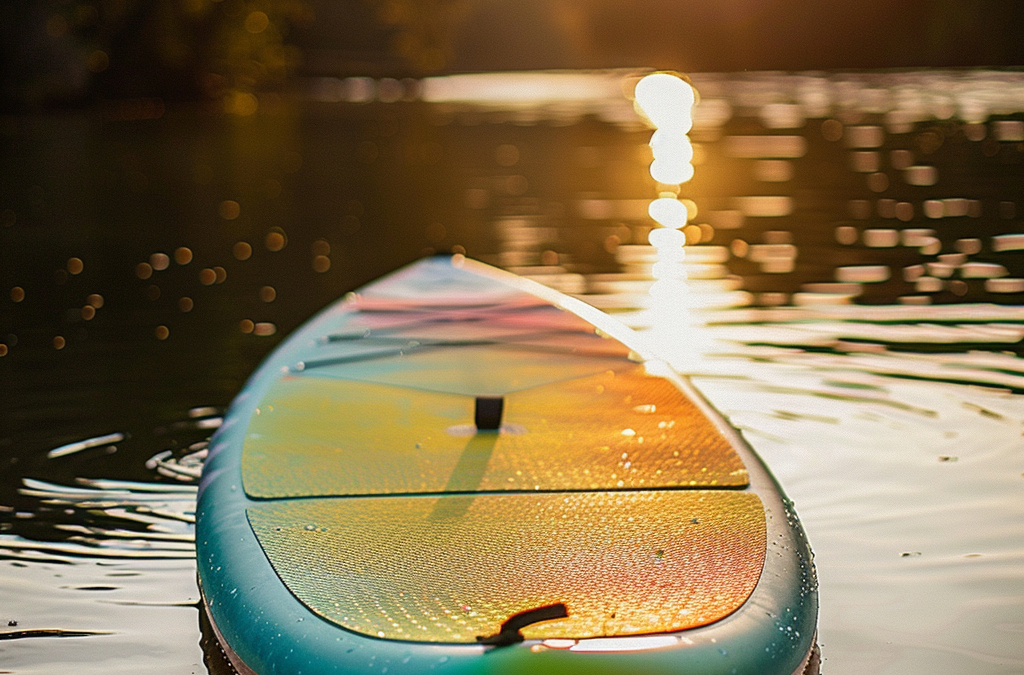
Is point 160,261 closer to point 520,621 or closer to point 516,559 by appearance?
point 516,559

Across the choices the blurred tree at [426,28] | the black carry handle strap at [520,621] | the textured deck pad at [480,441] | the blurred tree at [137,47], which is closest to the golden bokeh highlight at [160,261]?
the textured deck pad at [480,441]

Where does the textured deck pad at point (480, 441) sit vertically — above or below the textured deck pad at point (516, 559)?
above

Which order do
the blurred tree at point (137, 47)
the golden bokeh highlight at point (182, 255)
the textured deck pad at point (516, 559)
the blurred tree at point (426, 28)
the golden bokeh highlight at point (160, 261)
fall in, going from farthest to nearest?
the blurred tree at point (426, 28), the blurred tree at point (137, 47), the golden bokeh highlight at point (182, 255), the golden bokeh highlight at point (160, 261), the textured deck pad at point (516, 559)

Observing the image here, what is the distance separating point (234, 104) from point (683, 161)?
18.1m

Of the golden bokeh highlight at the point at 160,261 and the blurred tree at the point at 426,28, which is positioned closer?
the golden bokeh highlight at the point at 160,261

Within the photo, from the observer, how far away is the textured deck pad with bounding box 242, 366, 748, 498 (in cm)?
305

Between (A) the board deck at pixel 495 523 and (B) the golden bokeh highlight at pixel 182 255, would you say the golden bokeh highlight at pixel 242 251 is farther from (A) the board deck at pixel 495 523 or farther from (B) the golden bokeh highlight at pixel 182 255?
(A) the board deck at pixel 495 523

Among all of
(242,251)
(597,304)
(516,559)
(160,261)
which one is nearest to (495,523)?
(516,559)

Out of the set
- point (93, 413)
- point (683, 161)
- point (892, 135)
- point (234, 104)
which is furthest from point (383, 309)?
point (234, 104)

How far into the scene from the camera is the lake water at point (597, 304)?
3438 millimetres

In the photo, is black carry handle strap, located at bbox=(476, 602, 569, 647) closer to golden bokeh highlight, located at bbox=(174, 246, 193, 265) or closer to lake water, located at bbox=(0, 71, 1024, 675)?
lake water, located at bbox=(0, 71, 1024, 675)

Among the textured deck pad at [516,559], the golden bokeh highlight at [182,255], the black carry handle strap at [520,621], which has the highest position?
the black carry handle strap at [520,621]

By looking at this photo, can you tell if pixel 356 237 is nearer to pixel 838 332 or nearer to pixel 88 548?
pixel 838 332

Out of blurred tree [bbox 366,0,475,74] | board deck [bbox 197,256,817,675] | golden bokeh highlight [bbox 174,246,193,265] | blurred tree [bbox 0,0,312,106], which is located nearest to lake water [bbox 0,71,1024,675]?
golden bokeh highlight [bbox 174,246,193,265]
